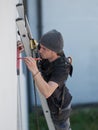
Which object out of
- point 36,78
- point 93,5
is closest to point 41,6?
point 93,5

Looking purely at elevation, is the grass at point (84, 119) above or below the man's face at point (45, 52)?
below

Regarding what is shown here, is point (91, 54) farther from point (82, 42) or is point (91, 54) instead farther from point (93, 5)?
point (93, 5)

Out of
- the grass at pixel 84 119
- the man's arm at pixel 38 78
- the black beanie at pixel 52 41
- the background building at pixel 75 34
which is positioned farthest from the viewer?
the grass at pixel 84 119

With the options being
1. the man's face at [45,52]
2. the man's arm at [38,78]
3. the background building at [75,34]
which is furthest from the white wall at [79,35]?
the man's arm at [38,78]

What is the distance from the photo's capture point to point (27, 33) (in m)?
2.14

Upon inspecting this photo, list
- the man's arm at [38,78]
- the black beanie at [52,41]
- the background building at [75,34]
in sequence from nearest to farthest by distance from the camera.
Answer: the man's arm at [38,78]
the black beanie at [52,41]
the background building at [75,34]

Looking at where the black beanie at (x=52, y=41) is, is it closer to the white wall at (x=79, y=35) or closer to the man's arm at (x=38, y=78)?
the man's arm at (x=38, y=78)
